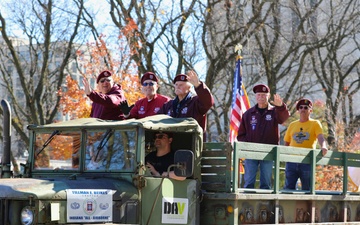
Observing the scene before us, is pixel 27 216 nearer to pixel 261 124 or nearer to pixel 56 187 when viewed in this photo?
pixel 56 187

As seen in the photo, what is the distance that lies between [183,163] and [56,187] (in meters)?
1.26

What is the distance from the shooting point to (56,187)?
7.70m

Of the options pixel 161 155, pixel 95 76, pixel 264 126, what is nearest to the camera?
pixel 161 155

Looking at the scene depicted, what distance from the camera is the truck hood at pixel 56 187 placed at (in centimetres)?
751

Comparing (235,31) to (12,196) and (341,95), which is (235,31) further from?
(12,196)

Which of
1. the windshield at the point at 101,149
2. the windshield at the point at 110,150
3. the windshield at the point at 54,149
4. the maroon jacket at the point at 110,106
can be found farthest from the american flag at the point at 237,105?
the windshield at the point at 110,150

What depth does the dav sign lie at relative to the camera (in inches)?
324

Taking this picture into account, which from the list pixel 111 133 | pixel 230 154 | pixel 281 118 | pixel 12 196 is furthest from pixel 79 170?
pixel 281 118

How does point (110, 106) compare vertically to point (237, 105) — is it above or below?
below

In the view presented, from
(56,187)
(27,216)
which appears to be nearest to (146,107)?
(56,187)

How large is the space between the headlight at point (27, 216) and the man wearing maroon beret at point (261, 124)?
3.02 metres

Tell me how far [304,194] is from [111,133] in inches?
101

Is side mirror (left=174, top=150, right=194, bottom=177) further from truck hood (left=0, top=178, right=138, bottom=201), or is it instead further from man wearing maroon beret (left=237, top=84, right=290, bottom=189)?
man wearing maroon beret (left=237, top=84, right=290, bottom=189)

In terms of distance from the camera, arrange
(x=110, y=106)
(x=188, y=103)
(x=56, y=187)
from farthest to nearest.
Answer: (x=110, y=106), (x=188, y=103), (x=56, y=187)
